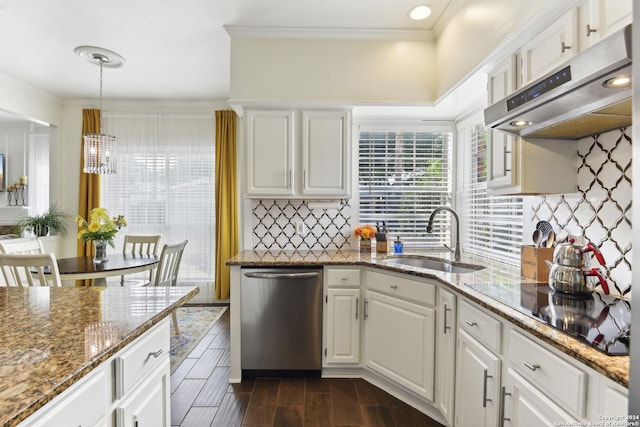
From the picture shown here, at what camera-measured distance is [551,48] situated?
1480 millimetres

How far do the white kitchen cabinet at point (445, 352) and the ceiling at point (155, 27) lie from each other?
1995 millimetres

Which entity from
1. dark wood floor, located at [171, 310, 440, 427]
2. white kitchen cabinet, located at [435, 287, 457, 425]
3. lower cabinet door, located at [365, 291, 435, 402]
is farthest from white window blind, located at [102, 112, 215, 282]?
white kitchen cabinet, located at [435, 287, 457, 425]

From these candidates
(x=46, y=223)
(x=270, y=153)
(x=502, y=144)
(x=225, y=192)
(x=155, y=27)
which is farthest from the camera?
(x=225, y=192)

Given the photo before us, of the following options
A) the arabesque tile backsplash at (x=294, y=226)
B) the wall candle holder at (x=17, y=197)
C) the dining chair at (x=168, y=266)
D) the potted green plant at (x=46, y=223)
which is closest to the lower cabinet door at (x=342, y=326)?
the arabesque tile backsplash at (x=294, y=226)

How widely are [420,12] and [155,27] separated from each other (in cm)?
203

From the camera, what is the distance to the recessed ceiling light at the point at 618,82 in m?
0.99

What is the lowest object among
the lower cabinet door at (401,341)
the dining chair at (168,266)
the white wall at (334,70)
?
the lower cabinet door at (401,341)

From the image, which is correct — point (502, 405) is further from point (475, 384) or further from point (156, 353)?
point (156, 353)

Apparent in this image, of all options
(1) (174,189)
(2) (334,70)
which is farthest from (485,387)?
(1) (174,189)

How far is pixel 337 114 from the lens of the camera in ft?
9.28

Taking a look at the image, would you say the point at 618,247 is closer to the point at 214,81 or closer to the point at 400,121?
the point at 400,121

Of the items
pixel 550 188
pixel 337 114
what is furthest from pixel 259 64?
pixel 550 188

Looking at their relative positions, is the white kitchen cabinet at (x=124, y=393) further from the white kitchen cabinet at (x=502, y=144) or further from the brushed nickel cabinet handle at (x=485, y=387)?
the white kitchen cabinet at (x=502, y=144)

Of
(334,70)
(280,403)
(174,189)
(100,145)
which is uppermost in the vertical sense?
(334,70)
